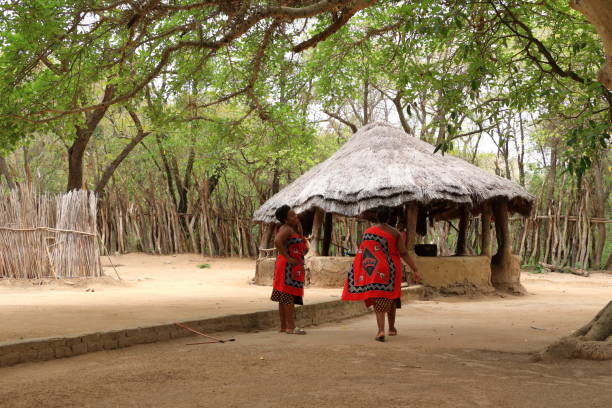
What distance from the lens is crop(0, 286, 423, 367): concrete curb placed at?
4.39 metres

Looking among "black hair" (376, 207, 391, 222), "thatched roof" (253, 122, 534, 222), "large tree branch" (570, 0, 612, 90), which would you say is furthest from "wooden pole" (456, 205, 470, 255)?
"large tree branch" (570, 0, 612, 90)

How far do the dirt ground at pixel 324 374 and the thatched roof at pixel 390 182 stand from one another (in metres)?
4.84

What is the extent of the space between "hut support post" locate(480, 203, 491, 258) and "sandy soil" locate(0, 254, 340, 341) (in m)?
3.52

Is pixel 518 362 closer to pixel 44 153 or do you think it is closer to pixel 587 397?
pixel 587 397

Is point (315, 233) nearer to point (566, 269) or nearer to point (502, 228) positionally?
point (502, 228)

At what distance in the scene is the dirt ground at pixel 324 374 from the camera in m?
3.20

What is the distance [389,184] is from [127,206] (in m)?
11.1

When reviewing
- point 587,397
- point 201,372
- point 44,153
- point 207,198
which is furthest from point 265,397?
point 44,153

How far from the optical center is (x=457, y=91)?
6980 millimetres

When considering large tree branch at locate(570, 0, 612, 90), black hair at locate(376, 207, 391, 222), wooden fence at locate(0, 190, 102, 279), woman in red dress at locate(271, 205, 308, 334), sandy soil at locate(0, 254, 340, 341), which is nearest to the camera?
large tree branch at locate(570, 0, 612, 90)

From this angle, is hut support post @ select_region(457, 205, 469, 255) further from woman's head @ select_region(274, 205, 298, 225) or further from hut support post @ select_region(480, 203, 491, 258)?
woman's head @ select_region(274, 205, 298, 225)

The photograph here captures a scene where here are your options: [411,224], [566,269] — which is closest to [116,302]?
[411,224]

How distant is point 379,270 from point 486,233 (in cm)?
Answer: 758

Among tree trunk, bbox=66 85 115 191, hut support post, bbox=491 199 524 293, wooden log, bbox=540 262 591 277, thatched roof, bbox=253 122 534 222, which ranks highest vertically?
tree trunk, bbox=66 85 115 191
